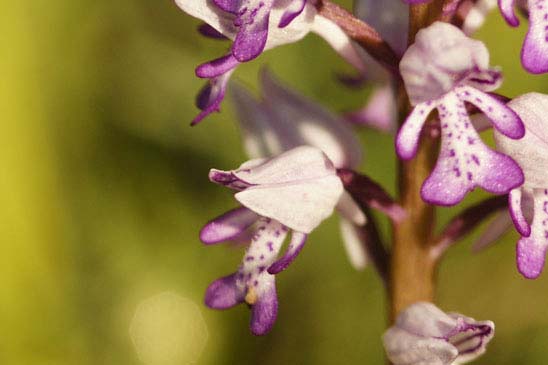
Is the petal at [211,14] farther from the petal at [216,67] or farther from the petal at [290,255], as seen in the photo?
the petal at [290,255]

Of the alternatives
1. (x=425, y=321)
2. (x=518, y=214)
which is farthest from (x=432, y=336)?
(x=518, y=214)

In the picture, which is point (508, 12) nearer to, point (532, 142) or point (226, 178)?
point (532, 142)

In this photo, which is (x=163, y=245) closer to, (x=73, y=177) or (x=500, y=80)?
(x=73, y=177)

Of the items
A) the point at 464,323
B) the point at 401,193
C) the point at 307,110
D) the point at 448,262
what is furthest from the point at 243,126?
the point at 448,262

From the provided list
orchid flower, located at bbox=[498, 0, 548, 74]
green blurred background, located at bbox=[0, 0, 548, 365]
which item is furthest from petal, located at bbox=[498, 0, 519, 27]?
green blurred background, located at bbox=[0, 0, 548, 365]

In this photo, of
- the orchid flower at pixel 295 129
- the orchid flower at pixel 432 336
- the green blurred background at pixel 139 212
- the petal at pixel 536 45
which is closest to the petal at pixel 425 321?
the orchid flower at pixel 432 336

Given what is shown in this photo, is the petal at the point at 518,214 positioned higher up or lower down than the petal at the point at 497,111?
lower down
